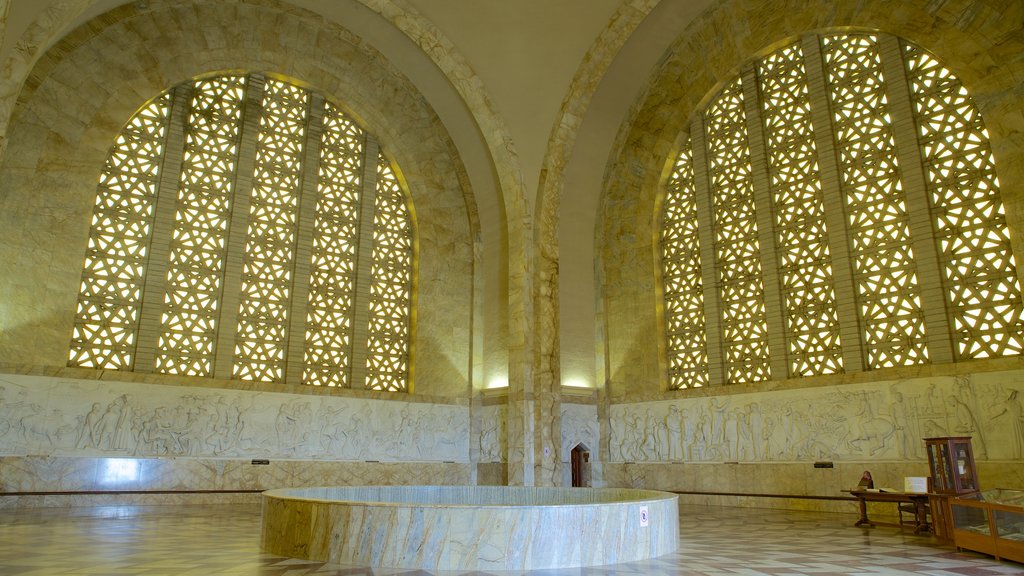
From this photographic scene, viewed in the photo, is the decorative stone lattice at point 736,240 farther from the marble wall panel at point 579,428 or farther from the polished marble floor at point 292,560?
the polished marble floor at point 292,560

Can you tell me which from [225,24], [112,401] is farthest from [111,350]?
[225,24]

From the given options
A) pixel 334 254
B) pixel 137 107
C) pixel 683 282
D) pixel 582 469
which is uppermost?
pixel 137 107

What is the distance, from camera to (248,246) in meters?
12.0

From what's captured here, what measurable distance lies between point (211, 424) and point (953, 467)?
390 inches

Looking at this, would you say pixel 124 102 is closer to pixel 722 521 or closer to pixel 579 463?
pixel 579 463

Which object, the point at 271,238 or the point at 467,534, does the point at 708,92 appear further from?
the point at 467,534

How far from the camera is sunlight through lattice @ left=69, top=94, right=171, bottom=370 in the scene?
10.4 metres

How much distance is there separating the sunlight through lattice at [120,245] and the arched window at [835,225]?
919 cm

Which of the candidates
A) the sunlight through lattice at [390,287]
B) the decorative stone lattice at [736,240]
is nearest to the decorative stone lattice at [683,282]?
the decorative stone lattice at [736,240]

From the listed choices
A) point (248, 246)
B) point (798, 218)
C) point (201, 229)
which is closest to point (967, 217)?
point (798, 218)

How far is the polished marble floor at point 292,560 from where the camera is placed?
15.3 ft

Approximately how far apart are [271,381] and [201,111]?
4.90 m

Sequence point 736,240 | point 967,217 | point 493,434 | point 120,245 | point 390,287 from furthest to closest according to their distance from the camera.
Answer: point 390,287, point 493,434, point 736,240, point 120,245, point 967,217

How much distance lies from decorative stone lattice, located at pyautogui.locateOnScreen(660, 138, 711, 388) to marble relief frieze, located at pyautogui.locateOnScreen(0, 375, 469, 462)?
4213 millimetres
